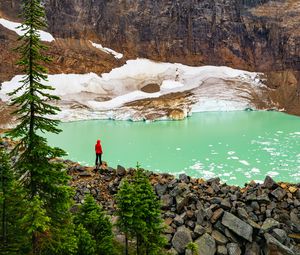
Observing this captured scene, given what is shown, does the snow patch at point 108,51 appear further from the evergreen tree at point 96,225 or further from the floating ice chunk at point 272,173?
the evergreen tree at point 96,225

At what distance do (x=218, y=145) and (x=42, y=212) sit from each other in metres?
29.3

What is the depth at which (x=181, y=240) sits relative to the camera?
524 inches

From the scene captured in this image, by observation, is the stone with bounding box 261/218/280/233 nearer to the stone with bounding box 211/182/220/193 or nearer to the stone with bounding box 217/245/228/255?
the stone with bounding box 217/245/228/255

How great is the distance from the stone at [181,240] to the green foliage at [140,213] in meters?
1.55

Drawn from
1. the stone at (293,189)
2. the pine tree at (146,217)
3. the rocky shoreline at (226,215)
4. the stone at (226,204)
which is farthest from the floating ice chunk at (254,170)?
the pine tree at (146,217)

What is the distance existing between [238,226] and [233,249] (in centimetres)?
86

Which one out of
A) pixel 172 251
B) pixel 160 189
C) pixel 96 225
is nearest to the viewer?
pixel 96 225

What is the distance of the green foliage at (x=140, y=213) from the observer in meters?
11.1

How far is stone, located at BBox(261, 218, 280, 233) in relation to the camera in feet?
44.6

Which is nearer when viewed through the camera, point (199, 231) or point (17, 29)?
point (199, 231)

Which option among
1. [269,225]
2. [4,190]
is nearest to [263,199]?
[269,225]

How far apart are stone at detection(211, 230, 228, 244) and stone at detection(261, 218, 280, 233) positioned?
1.46 metres

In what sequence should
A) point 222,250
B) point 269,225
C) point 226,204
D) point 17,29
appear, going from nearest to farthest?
1. point 222,250
2. point 269,225
3. point 226,204
4. point 17,29

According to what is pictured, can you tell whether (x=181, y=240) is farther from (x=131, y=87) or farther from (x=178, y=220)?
(x=131, y=87)
